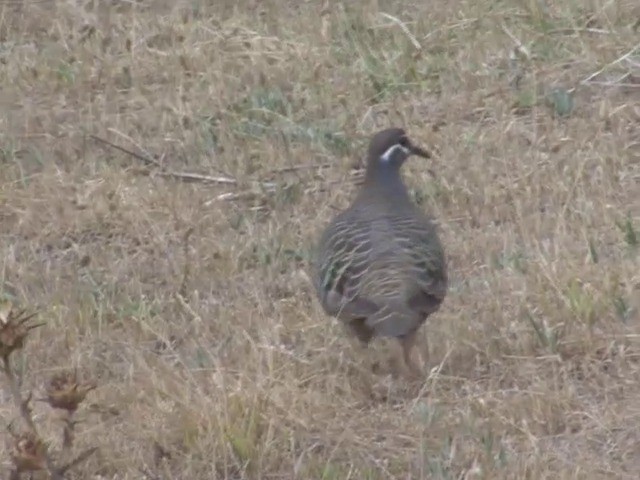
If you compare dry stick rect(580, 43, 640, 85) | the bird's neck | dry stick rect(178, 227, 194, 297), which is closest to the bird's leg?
the bird's neck

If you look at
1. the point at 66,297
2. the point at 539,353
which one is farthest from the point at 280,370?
the point at 66,297

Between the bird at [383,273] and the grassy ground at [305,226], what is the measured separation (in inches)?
7.5

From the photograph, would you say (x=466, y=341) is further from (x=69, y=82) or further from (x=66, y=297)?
(x=69, y=82)

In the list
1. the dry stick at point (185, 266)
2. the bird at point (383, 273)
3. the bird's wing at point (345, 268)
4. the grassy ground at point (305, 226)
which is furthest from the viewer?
the dry stick at point (185, 266)

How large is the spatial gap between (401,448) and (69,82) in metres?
4.69

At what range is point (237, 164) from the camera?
8.56m

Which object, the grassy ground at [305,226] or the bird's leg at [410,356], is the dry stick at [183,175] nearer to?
the grassy ground at [305,226]

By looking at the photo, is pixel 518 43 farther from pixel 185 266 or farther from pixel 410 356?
pixel 410 356

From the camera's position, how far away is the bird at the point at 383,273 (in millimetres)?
5988

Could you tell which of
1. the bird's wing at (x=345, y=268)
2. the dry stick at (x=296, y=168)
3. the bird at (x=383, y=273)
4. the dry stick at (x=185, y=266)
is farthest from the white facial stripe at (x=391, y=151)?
the dry stick at (x=296, y=168)

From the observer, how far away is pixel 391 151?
7.11 meters

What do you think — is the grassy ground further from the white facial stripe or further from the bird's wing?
the white facial stripe

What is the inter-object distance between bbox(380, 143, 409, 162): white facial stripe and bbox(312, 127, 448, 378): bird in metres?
0.29

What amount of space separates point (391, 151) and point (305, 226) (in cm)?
86
